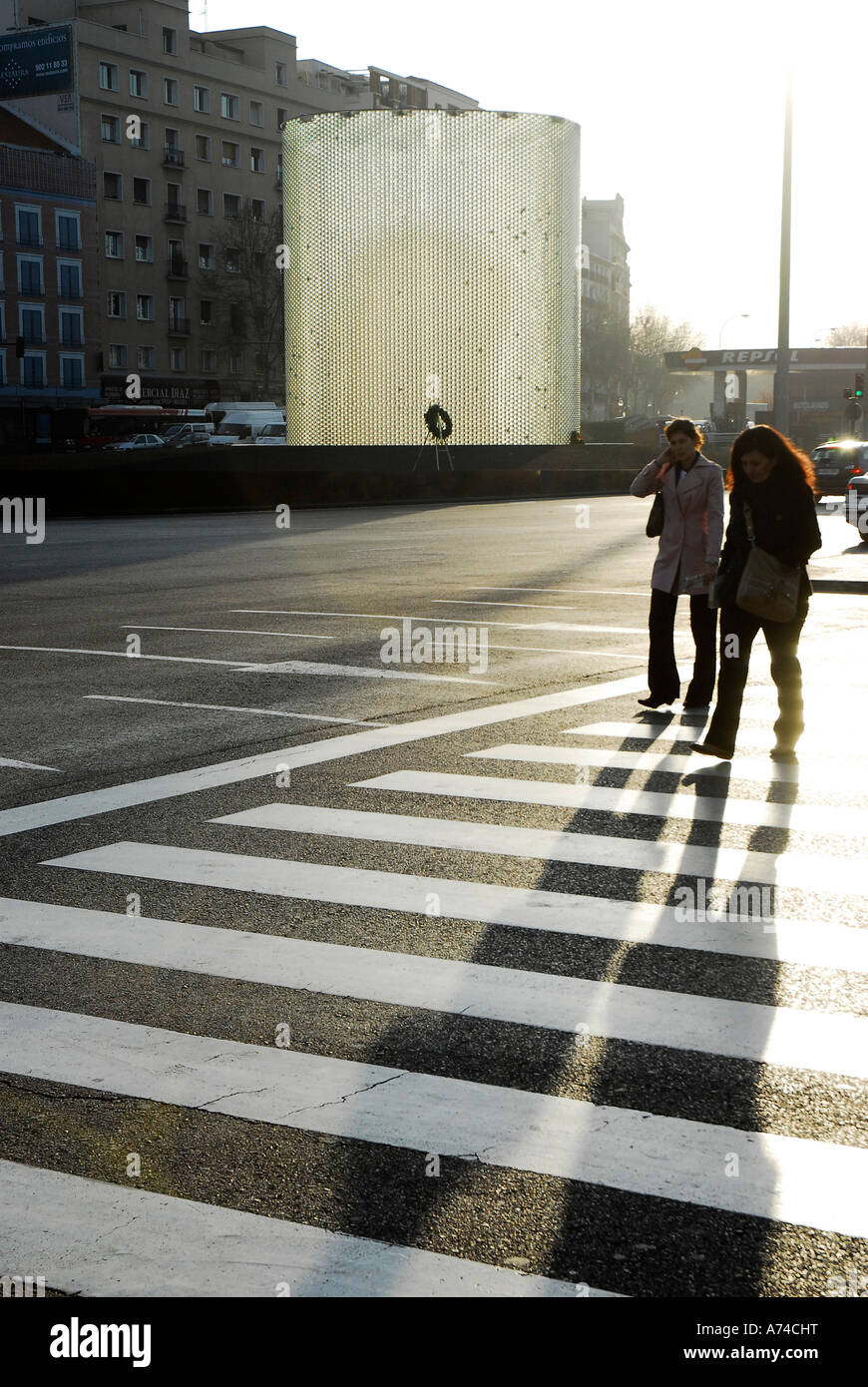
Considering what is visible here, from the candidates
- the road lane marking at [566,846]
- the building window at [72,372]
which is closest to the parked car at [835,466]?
the road lane marking at [566,846]

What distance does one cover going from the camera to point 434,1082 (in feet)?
13.4

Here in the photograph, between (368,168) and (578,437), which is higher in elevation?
(368,168)

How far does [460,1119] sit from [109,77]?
276ft

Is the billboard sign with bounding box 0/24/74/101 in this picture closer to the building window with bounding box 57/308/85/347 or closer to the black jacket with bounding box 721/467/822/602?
the building window with bounding box 57/308/85/347

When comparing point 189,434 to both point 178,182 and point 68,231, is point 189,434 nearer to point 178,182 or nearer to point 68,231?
point 68,231

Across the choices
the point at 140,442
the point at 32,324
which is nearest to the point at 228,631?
Answer: the point at 140,442

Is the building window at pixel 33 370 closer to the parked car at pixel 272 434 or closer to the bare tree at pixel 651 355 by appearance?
the parked car at pixel 272 434

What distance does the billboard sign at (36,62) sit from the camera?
69000 millimetres

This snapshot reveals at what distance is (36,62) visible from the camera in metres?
70.1

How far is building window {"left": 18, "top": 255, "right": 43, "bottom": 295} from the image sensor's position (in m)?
69.8

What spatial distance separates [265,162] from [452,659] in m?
84.9

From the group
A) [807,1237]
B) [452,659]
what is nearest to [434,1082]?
[807,1237]
